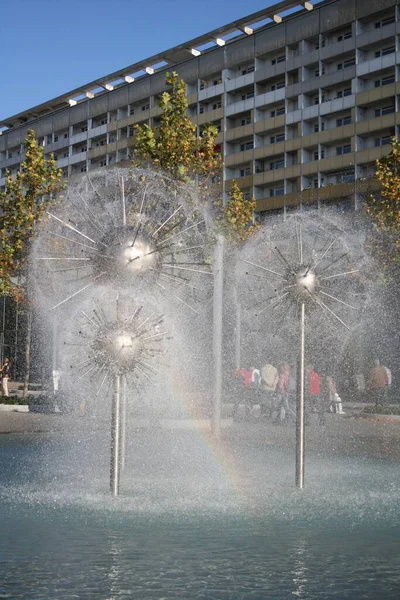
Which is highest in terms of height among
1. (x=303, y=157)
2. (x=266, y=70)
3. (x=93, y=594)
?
(x=266, y=70)

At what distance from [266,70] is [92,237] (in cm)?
7869

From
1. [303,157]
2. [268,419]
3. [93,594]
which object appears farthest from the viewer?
[303,157]

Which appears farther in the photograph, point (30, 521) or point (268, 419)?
point (268, 419)

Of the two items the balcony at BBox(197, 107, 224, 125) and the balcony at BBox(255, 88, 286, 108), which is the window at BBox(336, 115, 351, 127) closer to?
the balcony at BBox(255, 88, 286, 108)

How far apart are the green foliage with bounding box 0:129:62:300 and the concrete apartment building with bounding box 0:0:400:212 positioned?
42197 millimetres

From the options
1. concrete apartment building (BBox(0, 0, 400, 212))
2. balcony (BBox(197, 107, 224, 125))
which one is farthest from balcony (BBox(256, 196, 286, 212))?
balcony (BBox(197, 107, 224, 125))

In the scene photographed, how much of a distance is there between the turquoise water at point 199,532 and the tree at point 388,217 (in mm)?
22920

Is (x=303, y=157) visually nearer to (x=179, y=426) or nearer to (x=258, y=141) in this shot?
(x=258, y=141)

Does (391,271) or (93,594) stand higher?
(391,271)

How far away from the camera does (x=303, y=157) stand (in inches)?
3314

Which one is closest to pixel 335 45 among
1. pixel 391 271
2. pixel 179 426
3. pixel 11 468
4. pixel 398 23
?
pixel 398 23

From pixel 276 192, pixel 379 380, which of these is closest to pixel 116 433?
pixel 379 380

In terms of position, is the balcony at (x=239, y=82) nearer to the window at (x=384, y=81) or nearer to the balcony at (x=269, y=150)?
the balcony at (x=269, y=150)

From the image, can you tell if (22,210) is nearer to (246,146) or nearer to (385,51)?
(385,51)
